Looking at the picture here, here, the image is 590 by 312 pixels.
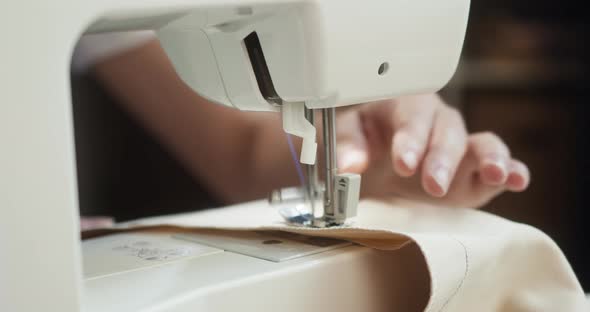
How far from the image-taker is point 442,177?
24.9 inches

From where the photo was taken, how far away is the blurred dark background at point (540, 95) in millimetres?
1851

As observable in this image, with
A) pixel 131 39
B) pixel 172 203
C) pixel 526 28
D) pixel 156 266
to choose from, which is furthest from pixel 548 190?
pixel 156 266

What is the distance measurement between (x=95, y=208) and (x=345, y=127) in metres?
0.61

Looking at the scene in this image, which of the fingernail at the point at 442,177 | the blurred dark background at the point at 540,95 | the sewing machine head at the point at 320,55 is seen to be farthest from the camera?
the blurred dark background at the point at 540,95

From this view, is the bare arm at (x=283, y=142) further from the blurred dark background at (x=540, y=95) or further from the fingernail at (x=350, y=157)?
the blurred dark background at (x=540, y=95)

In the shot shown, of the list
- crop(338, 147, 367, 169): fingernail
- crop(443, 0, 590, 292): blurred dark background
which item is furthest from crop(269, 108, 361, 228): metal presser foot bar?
crop(443, 0, 590, 292): blurred dark background

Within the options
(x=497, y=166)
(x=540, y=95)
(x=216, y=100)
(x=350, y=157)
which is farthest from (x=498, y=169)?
(x=540, y=95)

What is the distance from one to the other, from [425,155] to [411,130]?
0.03 meters

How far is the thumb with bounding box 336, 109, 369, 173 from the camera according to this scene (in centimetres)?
72

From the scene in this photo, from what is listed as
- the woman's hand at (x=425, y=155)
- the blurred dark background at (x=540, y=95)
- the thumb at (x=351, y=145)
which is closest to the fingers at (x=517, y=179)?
the woman's hand at (x=425, y=155)

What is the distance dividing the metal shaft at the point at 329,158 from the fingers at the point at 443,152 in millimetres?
105

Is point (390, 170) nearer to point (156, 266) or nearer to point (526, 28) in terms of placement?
point (156, 266)

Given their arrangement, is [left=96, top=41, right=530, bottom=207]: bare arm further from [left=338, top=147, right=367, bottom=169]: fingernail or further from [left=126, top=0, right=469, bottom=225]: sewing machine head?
[left=126, top=0, right=469, bottom=225]: sewing machine head

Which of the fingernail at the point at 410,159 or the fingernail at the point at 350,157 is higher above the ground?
the fingernail at the point at 410,159
